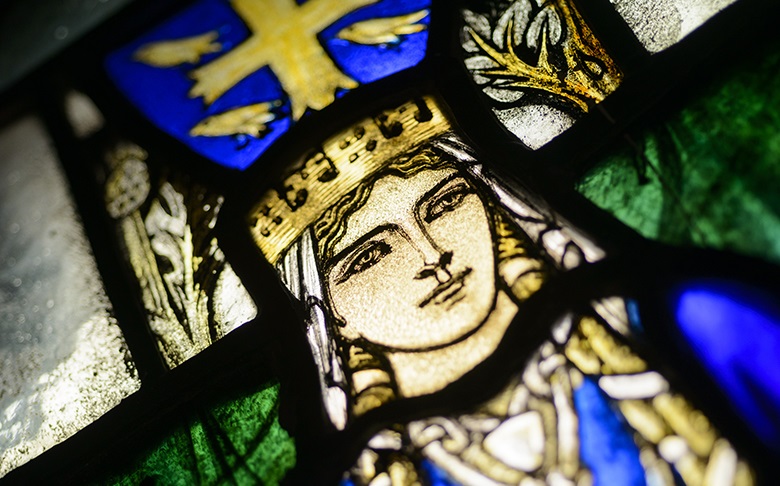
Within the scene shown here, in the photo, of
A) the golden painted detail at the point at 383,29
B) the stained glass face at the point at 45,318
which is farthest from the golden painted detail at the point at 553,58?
the stained glass face at the point at 45,318

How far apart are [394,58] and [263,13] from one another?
1.32 feet

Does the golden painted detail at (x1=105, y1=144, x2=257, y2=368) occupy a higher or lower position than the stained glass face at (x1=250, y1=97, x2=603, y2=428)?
higher

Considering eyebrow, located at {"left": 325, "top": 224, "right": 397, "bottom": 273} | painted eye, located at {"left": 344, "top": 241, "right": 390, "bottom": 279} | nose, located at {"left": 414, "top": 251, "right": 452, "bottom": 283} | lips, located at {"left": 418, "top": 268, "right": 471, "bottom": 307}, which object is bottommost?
lips, located at {"left": 418, "top": 268, "right": 471, "bottom": 307}

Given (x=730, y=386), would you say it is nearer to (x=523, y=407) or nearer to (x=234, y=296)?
(x=523, y=407)

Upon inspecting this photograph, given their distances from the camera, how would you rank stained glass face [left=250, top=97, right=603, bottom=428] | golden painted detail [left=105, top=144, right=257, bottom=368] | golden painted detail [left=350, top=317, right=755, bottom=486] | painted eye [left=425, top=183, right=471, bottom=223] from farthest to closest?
1. golden painted detail [left=105, top=144, right=257, bottom=368]
2. painted eye [left=425, top=183, right=471, bottom=223]
3. stained glass face [left=250, top=97, right=603, bottom=428]
4. golden painted detail [left=350, top=317, right=755, bottom=486]

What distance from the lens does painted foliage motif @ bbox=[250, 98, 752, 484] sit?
89 centimetres

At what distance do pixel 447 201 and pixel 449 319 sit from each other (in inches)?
10.9

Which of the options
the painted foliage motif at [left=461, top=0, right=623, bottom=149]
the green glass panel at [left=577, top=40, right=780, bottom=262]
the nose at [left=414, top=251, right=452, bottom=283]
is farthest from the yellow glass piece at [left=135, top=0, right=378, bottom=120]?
the green glass panel at [left=577, top=40, right=780, bottom=262]

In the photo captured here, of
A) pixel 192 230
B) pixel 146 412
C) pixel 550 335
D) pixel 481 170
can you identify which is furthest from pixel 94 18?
pixel 550 335

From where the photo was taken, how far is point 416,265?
3.91 feet

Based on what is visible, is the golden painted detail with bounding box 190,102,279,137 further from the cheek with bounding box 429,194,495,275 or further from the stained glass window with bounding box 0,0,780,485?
the cheek with bounding box 429,194,495,275

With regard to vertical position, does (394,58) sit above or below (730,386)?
above

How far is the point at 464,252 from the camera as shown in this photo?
1.15 metres

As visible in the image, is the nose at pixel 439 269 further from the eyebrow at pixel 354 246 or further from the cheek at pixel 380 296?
the eyebrow at pixel 354 246
